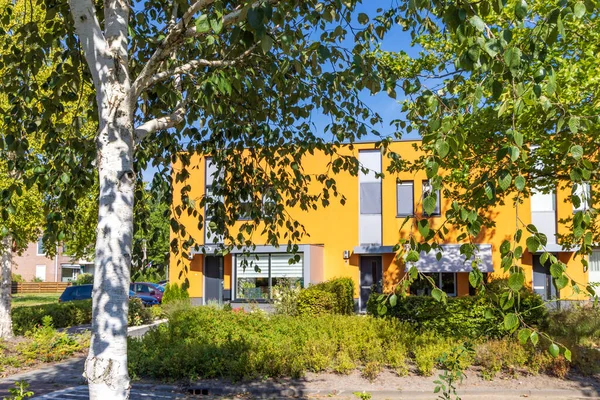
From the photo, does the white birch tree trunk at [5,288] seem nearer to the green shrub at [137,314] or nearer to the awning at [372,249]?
the green shrub at [137,314]

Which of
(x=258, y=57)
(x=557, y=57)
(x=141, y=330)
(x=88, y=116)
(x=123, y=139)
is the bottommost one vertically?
(x=141, y=330)

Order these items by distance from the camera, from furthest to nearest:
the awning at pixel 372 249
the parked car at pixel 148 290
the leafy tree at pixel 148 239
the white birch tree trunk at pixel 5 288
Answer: the parked car at pixel 148 290, the awning at pixel 372 249, the white birch tree trunk at pixel 5 288, the leafy tree at pixel 148 239

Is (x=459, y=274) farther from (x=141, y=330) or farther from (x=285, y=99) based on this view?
(x=285, y=99)

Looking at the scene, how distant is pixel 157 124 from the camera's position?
4.69 m

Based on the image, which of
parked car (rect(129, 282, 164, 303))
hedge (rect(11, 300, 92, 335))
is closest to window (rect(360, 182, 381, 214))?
parked car (rect(129, 282, 164, 303))

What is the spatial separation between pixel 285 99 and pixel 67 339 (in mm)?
9684

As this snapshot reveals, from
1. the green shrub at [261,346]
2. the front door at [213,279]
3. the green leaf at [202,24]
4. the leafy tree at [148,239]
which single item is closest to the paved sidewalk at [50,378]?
the green shrub at [261,346]

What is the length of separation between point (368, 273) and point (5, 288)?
46.2 ft

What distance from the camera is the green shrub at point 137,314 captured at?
1798 centimetres

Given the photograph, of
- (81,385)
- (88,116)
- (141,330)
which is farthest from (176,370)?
(141,330)

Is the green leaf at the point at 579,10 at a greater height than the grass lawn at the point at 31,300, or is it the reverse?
the green leaf at the point at 579,10

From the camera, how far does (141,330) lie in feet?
55.3

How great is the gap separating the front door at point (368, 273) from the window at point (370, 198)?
2123 mm

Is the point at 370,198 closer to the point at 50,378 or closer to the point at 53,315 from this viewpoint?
the point at 53,315
